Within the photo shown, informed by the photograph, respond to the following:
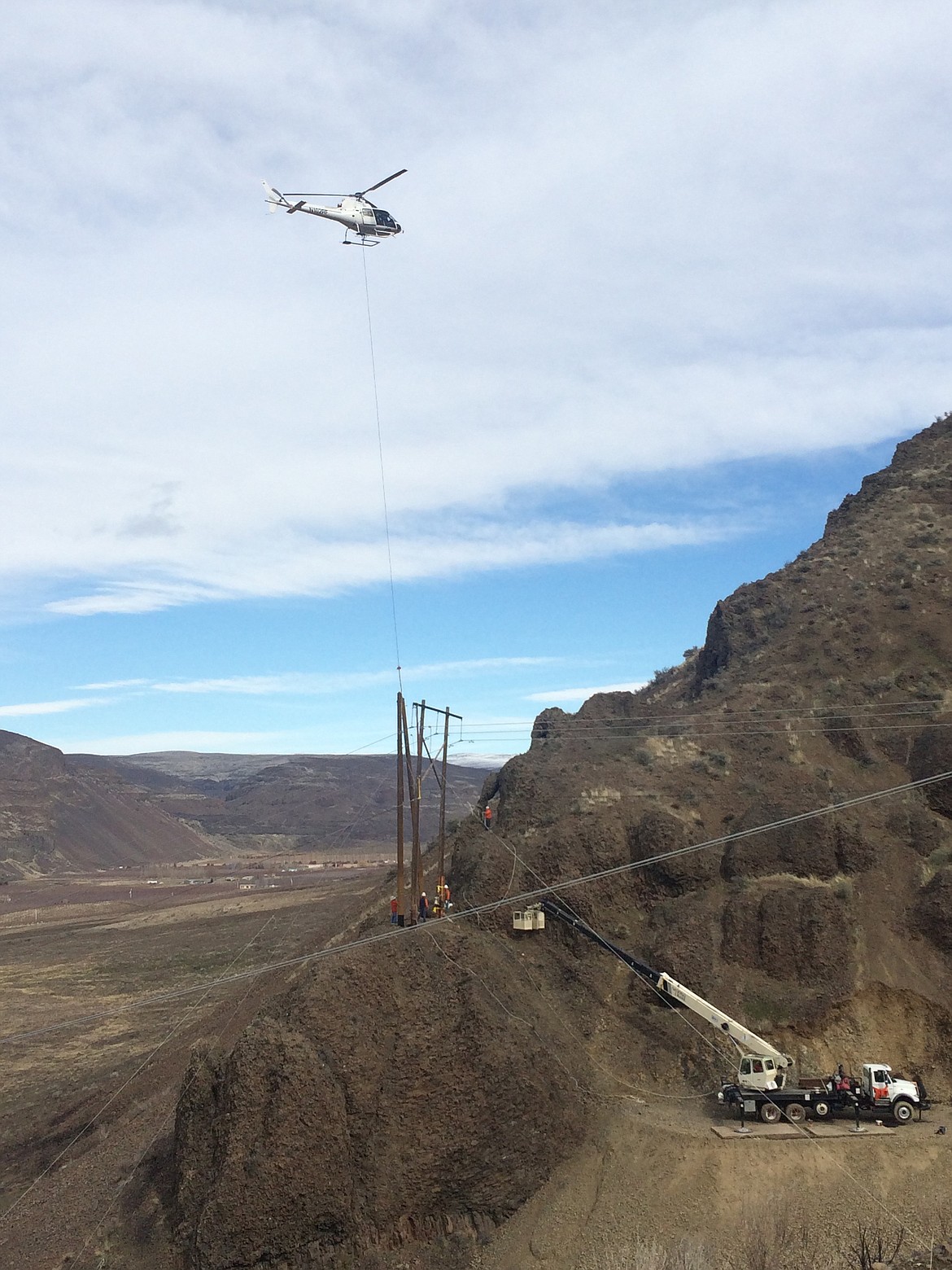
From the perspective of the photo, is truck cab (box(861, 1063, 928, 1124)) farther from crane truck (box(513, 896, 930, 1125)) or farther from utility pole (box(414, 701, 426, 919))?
utility pole (box(414, 701, 426, 919))

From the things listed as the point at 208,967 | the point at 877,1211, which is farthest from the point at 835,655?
the point at 208,967

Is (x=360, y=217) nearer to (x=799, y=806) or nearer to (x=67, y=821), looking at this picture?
(x=799, y=806)

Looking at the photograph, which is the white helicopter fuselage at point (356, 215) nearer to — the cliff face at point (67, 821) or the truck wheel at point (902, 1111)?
the truck wheel at point (902, 1111)

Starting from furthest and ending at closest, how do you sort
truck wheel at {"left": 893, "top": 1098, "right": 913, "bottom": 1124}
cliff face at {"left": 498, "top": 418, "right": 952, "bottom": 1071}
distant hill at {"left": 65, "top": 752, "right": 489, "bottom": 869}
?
distant hill at {"left": 65, "top": 752, "right": 489, "bottom": 869}
cliff face at {"left": 498, "top": 418, "right": 952, "bottom": 1071}
truck wheel at {"left": 893, "top": 1098, "right": 913, "bottom": 1124}

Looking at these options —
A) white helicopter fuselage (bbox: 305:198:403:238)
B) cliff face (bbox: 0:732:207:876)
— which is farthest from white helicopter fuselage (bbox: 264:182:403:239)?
cliff face (bbox: 0:732:207:876)

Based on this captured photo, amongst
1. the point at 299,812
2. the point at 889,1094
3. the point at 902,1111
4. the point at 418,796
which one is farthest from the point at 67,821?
the point at 902,1111

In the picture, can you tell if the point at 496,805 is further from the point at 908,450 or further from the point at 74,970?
the point at 908,450
